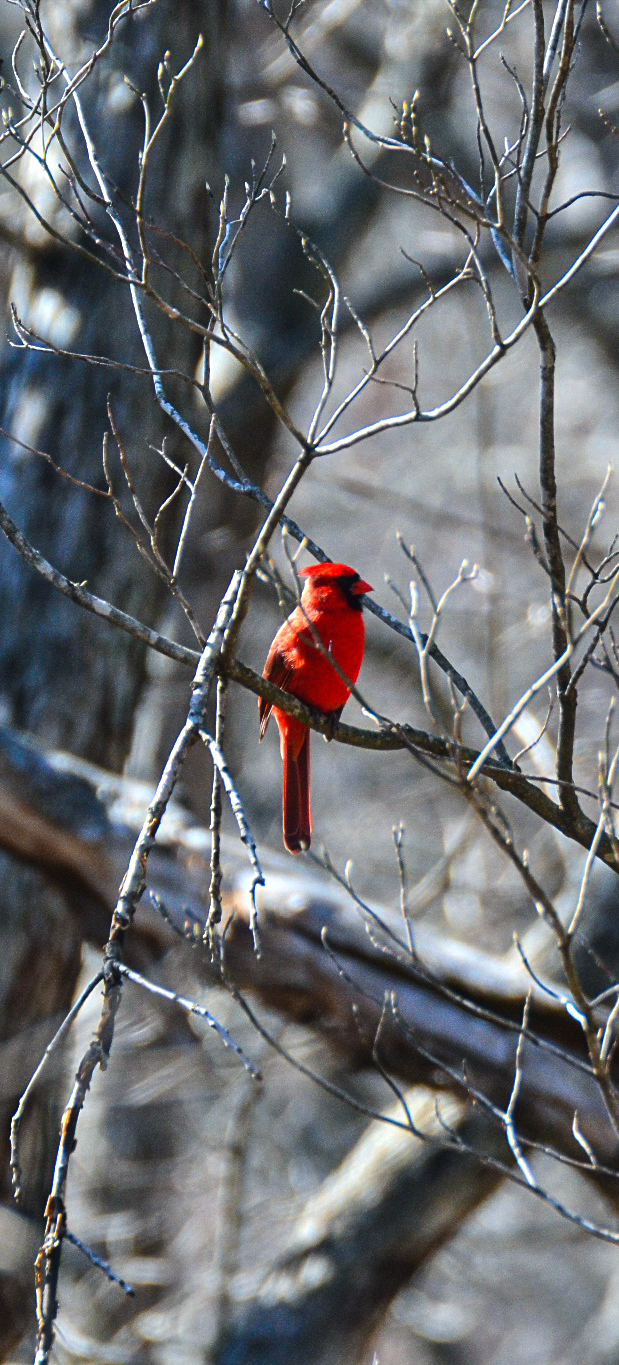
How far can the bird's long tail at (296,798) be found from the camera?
402cm

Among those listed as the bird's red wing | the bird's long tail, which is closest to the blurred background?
the bird's long tail

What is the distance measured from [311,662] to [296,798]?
0.46 m

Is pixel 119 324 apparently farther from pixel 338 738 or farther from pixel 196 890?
pixel 338 738

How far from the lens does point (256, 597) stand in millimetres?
8398

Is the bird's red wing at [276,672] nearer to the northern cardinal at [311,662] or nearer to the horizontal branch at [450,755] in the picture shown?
the northern cardinal at [311,662]

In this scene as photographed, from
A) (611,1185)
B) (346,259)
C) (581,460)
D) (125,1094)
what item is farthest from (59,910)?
(581,460)

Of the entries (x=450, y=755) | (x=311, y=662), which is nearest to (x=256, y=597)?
(x=311, y=662)

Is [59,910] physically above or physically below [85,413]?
below

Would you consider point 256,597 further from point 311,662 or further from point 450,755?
point 450,755

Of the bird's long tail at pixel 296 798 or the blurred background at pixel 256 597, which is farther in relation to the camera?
the blurred background at pixel 256 597

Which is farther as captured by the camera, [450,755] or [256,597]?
[256,597]

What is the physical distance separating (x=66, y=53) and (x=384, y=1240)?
5.13m

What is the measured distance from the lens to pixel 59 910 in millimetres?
4984

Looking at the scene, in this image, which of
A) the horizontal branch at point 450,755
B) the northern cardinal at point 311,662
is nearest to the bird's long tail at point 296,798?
the northern cardinal at point 311,662
